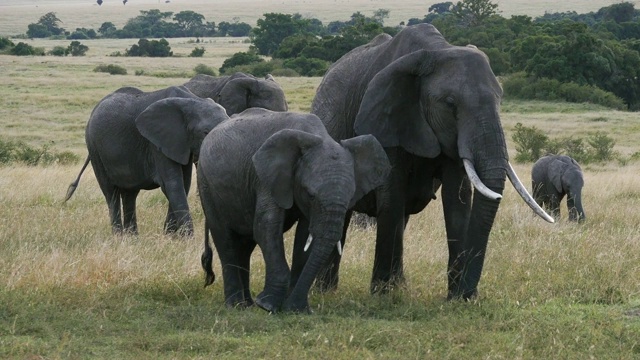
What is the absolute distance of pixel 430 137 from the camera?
8531 millimetres

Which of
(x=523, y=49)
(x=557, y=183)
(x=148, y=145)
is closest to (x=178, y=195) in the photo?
(x=148, y=145)

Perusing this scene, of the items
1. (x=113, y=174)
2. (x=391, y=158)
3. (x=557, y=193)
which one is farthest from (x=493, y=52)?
(x=391, y=158)

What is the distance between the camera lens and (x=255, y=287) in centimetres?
913

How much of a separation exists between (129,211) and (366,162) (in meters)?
5.59

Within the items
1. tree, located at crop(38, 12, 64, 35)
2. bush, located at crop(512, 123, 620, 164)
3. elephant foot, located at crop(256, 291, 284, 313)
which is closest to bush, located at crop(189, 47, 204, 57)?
tree, located at crop(38, 12, 64, 35)

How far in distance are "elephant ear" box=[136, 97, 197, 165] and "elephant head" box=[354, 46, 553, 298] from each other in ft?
8.86

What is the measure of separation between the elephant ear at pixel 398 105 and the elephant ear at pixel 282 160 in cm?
122

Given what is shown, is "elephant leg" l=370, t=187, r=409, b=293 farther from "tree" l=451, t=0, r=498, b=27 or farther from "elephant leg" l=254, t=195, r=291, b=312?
"tree" l=451, t=0, r=498, b=27

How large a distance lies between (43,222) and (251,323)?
18.5ft

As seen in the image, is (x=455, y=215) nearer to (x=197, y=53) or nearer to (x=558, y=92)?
(x=558, y=92)

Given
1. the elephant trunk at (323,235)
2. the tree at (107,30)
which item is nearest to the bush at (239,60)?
the elephant trunk at (323,235)

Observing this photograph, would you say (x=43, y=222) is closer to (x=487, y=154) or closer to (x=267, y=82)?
(x=267, y=82)

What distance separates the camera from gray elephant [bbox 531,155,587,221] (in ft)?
52.0

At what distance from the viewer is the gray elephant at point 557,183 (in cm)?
1585
